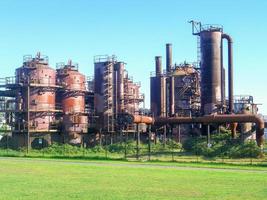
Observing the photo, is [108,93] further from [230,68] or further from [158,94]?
[230,68]

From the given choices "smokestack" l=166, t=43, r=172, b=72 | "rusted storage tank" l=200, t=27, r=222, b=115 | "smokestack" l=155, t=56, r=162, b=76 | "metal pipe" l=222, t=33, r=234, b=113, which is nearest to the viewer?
"metal pipe" l=222, t=33, r=234, b=113

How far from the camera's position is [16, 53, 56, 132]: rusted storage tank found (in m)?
58.2

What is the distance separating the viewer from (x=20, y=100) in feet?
192

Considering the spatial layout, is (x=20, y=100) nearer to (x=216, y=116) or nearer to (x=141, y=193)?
(x=216, y=116)

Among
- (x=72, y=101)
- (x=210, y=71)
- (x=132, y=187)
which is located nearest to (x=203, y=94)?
(x=210, y=71)

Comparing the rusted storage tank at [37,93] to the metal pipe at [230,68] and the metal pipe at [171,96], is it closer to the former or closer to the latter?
the metal pipe at [171,96]

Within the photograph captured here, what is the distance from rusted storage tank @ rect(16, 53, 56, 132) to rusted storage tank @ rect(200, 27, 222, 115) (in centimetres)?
1761

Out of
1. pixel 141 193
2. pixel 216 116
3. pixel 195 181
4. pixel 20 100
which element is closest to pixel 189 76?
pixel 216 116

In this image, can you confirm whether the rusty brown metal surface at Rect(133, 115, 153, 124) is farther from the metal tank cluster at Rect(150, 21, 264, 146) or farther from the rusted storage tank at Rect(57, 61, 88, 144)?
the rusted storage tank at Rect(57, 61, 88, 144)

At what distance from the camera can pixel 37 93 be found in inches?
2312

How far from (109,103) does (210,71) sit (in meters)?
13.6

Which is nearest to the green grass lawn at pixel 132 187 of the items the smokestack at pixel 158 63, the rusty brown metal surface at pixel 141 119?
the rusty brown metal surface at pixel 141 119

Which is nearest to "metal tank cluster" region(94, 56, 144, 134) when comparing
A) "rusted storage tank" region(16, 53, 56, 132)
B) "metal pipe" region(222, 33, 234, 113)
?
"rusted storage tank" region(16, 53, 56, 132)

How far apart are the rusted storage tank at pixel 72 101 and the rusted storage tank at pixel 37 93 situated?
2229 millimetres
